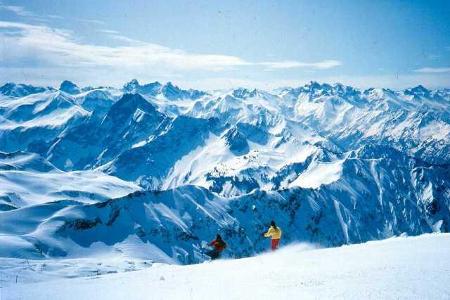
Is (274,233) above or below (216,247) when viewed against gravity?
above

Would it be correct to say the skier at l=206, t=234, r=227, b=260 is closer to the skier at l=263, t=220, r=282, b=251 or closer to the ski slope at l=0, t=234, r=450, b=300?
the skier at l=263, t=220, r=282, b=251

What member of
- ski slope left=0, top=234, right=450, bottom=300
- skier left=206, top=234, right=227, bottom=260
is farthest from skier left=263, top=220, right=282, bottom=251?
ski slope left=0, top=234, right=450, bottom=300

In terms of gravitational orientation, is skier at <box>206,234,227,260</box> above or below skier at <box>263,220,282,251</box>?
below

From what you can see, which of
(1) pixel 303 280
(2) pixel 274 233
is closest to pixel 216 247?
(2) pixel 274 233

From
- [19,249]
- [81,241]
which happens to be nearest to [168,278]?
[19,249]

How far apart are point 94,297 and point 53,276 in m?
73.3

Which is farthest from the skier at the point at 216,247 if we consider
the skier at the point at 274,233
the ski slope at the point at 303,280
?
the ski slope at the point at 303,280

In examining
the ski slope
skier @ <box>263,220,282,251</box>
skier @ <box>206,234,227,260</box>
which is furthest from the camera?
skier @ <box>263,220,282,251</box>

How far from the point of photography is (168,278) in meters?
22.2

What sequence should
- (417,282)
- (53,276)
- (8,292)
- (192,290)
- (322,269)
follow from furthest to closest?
(53,276) < (8,292) < (322,269) < (192,290) < (417,282)

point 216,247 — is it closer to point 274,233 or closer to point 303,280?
point 274,233

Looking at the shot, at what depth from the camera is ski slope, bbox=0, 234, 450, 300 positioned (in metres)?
16.0

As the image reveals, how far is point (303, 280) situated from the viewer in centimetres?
1828

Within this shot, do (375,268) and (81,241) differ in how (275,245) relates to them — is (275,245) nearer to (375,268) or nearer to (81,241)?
(375,268)
